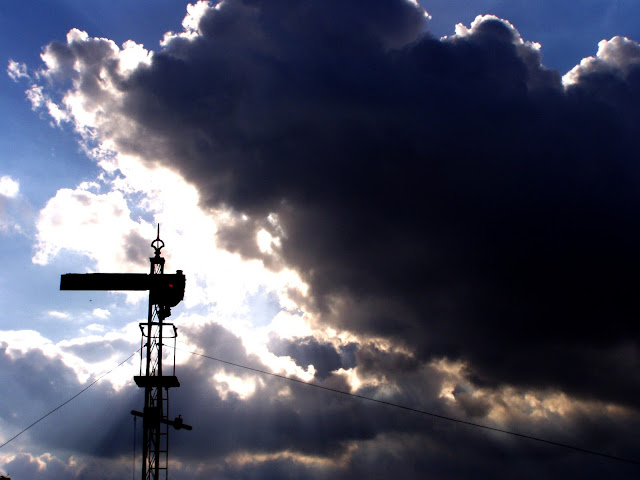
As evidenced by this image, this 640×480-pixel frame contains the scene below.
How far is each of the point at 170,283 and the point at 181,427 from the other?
28.7ft

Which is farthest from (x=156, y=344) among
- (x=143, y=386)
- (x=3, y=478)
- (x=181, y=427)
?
(x=3, y=478)

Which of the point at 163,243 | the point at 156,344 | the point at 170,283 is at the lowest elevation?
the point at 156,344

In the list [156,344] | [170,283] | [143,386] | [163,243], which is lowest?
[143,386]

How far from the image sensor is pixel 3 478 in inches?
1596

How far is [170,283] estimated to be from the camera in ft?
130

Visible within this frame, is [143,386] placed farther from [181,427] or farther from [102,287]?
[102,287]

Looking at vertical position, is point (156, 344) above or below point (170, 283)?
below

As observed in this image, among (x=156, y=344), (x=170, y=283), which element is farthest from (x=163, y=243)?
(x=156, y=344)

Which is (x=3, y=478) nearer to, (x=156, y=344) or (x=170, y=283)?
(x=156, y=344)

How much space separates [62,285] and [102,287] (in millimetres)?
2432

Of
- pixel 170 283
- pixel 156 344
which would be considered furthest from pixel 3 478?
pixel 170 283

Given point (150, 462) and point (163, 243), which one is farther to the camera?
point (163, 243)

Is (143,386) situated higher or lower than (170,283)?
lower

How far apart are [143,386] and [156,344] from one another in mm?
2660
